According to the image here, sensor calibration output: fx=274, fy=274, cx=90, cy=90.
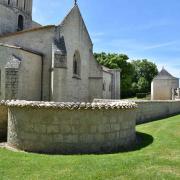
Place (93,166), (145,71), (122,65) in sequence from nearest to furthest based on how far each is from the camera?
(93,166) → (122,65) → (145,71)

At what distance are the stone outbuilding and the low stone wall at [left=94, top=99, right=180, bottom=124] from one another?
1903 centimetres

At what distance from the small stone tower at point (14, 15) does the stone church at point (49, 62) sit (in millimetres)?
90

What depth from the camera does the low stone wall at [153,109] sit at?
16641 millimetres

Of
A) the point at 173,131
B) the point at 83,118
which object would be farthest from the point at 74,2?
the point at 83,118

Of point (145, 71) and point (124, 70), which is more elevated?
point (145, 71)

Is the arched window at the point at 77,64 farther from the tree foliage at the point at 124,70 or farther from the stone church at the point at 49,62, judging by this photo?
the tree foliage at the point at 124,70

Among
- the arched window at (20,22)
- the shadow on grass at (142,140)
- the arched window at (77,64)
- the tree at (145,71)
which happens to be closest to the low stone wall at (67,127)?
the shadow on grass at (142,140)

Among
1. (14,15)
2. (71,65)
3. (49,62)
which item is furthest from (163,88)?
(49,62)

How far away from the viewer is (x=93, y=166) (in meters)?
6.87

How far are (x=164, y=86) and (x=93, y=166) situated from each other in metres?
38.4

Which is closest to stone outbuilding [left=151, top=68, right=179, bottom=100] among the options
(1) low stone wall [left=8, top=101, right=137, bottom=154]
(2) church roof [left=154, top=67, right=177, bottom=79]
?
(2) church roof [left=154, top=67, right=177, bottom=79]

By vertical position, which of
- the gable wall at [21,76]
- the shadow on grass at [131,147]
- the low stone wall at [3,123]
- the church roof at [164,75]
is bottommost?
the shadow on grass at [131,147]

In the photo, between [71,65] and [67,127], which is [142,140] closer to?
[67,127]

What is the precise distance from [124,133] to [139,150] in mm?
943
